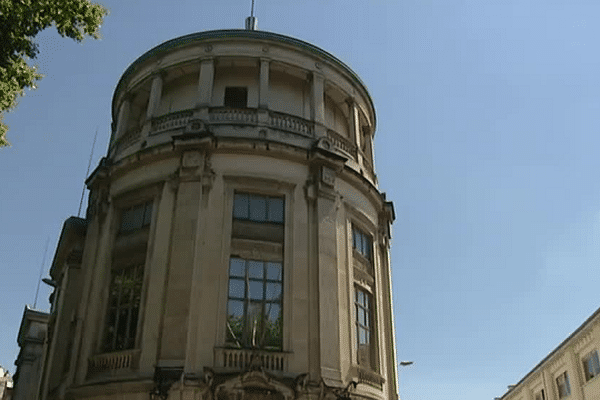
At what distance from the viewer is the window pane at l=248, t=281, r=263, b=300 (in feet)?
67.0

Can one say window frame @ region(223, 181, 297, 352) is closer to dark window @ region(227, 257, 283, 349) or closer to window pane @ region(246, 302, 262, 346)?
dark window @ region(227, 257, 283, 349)

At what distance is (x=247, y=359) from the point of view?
62.3ft

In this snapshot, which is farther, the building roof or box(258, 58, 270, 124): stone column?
the building roof

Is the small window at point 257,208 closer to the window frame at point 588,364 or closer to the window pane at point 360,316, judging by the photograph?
the window pane at point 360,316

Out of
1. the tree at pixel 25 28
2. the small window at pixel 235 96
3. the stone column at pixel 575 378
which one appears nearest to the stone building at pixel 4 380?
the small window at pixel 235 96

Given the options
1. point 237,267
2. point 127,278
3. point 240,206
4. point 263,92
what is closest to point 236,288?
point 237,267

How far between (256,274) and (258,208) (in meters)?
2.65

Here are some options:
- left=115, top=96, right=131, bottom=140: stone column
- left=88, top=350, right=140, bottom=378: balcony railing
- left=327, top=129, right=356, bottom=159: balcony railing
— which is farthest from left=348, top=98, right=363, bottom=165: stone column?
left=88, top=350, right=140, bottom=378: balcony railing

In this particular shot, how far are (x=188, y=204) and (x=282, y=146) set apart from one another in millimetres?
4289

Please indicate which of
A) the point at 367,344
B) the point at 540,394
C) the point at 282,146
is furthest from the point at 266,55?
the point at 540,394

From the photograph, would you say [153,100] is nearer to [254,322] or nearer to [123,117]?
[123,117]

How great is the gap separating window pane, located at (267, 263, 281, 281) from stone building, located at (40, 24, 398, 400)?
41mm

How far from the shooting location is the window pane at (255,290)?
804 inches

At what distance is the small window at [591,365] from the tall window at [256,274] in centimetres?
2656
